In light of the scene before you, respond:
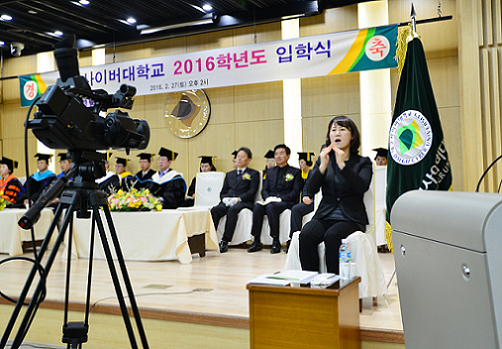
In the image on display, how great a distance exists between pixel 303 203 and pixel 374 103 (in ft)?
2.33

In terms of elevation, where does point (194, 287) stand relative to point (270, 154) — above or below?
below

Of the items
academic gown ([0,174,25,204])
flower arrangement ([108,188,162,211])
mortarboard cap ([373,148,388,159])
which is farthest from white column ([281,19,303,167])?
academic gown ([0,174,25,204])

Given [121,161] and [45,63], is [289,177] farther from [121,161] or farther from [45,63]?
[45,63]

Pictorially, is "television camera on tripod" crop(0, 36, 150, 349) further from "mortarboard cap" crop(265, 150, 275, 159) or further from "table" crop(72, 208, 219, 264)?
"table" crop(72, 208, 219, 264)

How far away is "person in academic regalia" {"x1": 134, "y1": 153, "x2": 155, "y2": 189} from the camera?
316 centimetres

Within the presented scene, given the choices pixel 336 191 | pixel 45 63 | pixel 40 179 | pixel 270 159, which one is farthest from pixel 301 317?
pixel 40 179

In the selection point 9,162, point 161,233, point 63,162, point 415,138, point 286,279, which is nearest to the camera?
point 286,279

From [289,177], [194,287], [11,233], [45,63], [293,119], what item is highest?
[45,63]

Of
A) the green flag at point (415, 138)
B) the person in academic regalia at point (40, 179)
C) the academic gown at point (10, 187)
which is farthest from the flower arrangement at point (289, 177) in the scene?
the academic gown at point (10, 187)

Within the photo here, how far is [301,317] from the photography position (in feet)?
6.20

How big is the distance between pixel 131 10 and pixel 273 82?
120 cm

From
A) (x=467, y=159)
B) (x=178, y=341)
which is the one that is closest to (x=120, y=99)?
(x=178, y=341)

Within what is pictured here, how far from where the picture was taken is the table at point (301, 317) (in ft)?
6.04

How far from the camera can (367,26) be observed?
276cm
